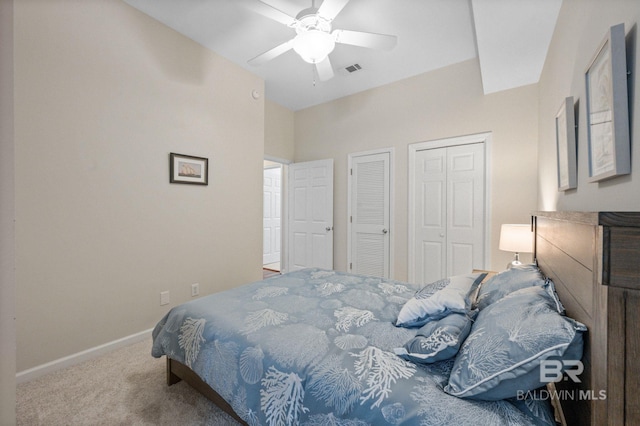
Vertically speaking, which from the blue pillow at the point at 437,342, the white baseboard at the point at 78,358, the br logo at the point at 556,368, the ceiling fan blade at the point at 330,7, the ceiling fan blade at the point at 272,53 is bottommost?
the white baseboard at the point at 78,358

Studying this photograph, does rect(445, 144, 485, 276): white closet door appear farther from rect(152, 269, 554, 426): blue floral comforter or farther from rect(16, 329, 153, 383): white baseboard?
rect(16, 329, 153, 383): white baseboard

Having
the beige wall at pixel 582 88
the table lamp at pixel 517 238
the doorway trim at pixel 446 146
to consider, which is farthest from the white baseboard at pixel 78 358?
the table lamp at pixel 517 238

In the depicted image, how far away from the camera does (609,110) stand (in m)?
0.96

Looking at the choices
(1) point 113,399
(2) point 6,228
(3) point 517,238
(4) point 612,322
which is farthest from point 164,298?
(3) point 517,238

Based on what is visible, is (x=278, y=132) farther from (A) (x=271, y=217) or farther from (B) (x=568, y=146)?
(B) (x=568, y=146)

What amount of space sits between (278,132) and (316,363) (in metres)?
3.88

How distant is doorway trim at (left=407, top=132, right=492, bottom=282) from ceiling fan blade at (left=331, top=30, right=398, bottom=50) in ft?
5.16

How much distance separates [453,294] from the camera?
4.65ft

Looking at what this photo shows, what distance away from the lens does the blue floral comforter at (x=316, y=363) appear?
90 centimetres

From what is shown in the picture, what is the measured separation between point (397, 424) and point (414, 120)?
340 cm

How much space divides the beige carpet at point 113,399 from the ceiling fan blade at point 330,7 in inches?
104

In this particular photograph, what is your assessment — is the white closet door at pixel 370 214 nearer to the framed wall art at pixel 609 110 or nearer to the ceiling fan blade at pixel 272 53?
the ceiling fan blade at pixel 272 53

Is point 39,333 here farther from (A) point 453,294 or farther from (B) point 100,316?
(A) point 453,294

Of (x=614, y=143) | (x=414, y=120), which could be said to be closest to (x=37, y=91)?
(x=614, y=143)
